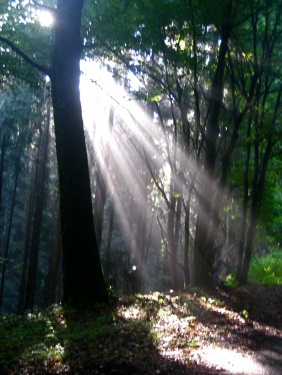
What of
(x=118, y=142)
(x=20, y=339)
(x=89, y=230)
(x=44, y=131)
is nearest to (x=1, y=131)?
(x=44, y=131)

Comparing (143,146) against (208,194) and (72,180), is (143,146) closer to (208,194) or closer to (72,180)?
(208,194)

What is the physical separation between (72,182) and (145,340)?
386cm

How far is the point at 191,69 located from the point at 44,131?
1406 cm

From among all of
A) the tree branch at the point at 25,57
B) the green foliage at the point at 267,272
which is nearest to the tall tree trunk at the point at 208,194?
the tree branch at the point at 25,57

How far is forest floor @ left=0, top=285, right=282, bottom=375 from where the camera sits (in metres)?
5.32

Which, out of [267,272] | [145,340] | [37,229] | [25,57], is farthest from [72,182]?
[267,272]

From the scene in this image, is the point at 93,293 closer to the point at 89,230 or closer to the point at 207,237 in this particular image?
the point at 89,230

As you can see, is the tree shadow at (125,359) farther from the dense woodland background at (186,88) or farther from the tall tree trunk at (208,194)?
the tall tree trunk at (208,194)

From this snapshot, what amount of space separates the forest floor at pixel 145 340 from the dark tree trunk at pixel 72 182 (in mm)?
563

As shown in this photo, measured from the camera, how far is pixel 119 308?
9336 mm

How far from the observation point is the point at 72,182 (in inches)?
368

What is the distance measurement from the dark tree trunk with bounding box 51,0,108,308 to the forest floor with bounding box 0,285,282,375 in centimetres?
56

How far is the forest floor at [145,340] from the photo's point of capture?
5320 mm

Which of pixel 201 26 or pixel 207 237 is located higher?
pixel 201 26
